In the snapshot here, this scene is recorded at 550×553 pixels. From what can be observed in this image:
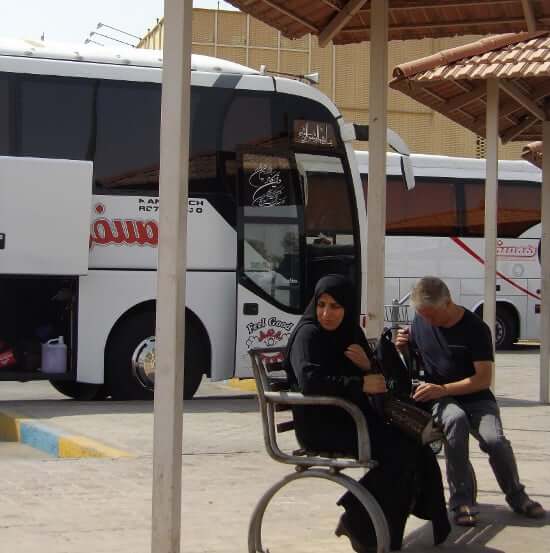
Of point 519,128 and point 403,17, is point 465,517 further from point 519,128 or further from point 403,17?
point 519,128

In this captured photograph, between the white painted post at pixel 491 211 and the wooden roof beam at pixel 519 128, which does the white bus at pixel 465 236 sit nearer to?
the wooden roof beam at pixel 519 128

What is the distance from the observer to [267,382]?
20.1ft

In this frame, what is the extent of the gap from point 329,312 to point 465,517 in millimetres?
1470

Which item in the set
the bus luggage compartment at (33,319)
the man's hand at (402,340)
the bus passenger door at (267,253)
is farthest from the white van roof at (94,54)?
the man's hand at (402,340)

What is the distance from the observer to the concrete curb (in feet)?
30.9

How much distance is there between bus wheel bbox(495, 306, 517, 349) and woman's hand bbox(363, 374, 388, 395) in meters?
19.8

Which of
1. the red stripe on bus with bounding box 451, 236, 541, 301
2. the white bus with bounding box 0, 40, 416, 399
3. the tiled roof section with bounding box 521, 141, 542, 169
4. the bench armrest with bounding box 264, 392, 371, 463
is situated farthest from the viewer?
the red stripe on bus with bounding box 451, 236, 541, 301

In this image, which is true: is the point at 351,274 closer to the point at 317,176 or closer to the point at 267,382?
the point at 317,176

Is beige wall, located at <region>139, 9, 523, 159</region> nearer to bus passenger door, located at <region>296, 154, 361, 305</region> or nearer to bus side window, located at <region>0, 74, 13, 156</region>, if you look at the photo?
bus passenger door, located at <region>296, 154, 361, 305</region>

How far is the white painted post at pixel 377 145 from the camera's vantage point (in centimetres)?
820

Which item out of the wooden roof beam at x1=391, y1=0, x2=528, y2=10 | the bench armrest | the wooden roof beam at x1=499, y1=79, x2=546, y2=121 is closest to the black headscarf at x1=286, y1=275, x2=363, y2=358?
the bench armrest

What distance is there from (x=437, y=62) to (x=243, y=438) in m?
3.77

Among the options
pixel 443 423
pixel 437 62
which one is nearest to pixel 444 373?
pixel 443 423

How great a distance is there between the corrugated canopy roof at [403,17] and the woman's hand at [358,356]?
311 cm
